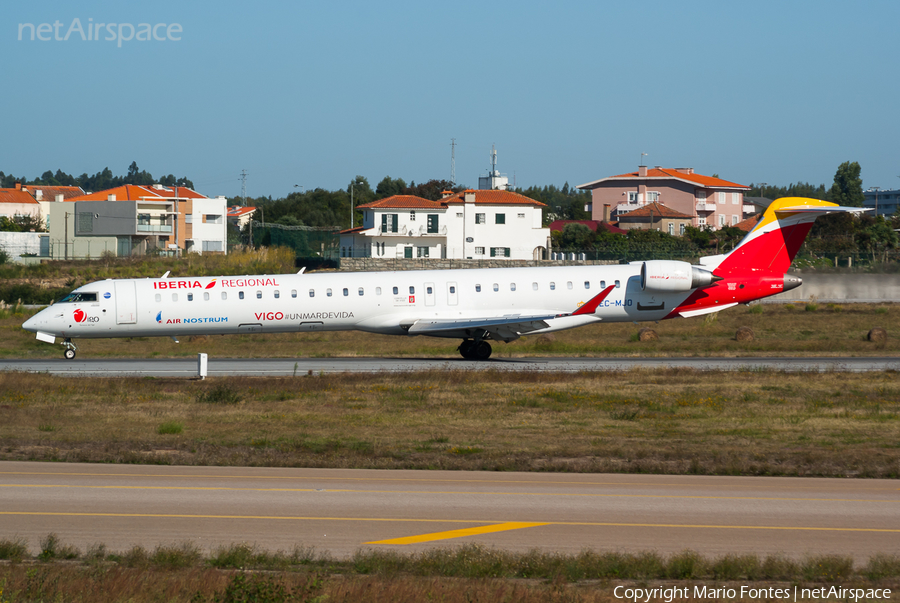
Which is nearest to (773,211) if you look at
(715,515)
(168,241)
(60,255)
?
(715,515)

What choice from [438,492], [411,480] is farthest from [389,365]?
[438,492]

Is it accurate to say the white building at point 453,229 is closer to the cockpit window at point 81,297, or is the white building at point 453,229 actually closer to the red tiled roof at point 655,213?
the red tiled roof at point 655,213

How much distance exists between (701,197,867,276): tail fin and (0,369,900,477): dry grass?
6.50m

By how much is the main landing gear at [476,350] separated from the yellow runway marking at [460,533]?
19.7 metres

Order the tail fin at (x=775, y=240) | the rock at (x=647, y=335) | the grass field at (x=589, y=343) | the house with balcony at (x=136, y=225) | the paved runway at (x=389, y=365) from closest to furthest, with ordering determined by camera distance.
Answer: the paved runway at (x=389, y=365) < the tail fin at (x=775, y=240) < the grass field at (x=589, y=343) < the rock at (x=647, y=335) < the house with balcony at (x=136, y=225)

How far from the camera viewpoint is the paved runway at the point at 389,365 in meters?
26.0

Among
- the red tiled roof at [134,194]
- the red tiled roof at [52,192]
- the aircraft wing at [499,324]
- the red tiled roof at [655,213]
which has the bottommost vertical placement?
the aircraft wing at [499,324]

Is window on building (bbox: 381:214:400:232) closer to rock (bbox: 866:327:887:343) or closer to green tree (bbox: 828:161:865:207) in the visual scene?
rock (bbox: 866:327:887:343)

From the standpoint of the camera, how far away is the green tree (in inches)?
5817

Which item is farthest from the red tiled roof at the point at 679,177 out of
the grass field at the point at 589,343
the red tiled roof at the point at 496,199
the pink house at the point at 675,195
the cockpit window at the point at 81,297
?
the cockpit window at the point at 81,297

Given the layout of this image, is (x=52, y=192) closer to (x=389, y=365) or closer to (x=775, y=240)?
(x=389, y=365)

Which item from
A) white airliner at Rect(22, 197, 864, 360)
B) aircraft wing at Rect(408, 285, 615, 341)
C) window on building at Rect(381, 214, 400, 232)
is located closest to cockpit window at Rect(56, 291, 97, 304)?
white airliner at Rect(22, 197, 864, 360)

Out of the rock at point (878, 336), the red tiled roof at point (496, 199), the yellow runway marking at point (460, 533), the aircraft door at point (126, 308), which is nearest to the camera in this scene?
the yellow runway marking at point (460, 533)

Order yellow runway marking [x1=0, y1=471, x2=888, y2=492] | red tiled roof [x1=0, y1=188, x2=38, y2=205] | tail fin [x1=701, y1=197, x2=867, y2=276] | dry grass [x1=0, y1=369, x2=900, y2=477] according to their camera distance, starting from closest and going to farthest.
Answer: yellow runway marking [x1=0, y1=471, x2=888, y2=492] < dry grass [x1=0, y1=369, x2=900, y2=477] < tail fin [x1=701, y1=197, x2=867, y2=276] < red tiled roof [x1=0, y1=188, x2=38, y2=205]
